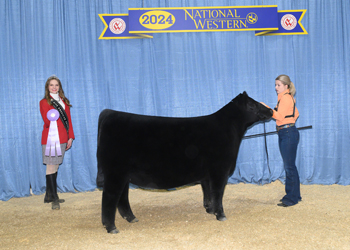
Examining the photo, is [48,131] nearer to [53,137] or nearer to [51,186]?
[53,137]

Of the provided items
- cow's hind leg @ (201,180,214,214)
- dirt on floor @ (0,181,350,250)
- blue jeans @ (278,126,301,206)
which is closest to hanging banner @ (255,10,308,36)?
blue jeans @ (278,126,301,206)

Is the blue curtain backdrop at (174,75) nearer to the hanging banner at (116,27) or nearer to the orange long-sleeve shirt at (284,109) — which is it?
the hanging banner at (116,27)

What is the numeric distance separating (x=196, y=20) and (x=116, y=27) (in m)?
1.37

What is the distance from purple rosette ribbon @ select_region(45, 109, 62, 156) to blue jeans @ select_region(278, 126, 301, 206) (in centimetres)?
297

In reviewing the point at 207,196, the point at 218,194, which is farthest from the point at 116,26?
the point at 218,194

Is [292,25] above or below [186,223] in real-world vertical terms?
above

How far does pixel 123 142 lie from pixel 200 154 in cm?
81

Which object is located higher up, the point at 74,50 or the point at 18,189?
the point at 74,50

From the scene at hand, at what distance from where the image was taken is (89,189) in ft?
16.4

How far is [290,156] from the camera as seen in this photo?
149 inches

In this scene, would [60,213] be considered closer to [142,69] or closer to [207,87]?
[142,69]

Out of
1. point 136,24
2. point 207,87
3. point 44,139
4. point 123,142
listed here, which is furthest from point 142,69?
point 123,142

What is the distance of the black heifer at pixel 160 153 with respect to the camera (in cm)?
293

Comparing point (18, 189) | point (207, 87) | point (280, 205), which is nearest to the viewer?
point (280, 205)
